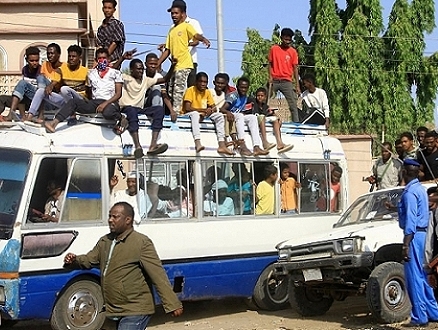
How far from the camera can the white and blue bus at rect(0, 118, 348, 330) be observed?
29.6 ft

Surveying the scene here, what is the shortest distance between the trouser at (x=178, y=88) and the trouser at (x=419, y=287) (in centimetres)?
404

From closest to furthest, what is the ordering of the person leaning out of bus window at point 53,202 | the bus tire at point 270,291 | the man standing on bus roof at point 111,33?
the person leaning out of bus window at point 53,202 < the bus tire at point 270,291 < the man standing on bus roof at point 111,33

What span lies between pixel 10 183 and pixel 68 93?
57.0 inches

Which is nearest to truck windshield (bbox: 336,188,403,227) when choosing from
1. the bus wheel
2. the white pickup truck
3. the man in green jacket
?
the white pickup truck

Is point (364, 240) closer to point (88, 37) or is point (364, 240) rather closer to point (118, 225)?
point (118, 225)

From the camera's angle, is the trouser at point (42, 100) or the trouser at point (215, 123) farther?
the trouser at point (215, 123)

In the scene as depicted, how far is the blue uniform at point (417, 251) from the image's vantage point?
29.9ft

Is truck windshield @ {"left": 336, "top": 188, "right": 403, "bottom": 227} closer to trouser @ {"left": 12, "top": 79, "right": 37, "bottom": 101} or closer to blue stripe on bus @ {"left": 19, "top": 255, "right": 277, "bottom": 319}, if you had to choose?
blue stripe on bus @ {"left": 19, "top": 255, "right": 277, "bottom": 319}

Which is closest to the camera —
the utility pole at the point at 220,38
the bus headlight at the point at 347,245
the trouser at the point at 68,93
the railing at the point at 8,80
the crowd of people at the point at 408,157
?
the bus headlight at the point at 347,245

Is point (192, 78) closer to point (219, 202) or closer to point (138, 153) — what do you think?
point (219, 202)

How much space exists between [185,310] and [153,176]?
2.52m

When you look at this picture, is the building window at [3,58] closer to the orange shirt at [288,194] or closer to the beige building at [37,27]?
the beige building at [37,27]

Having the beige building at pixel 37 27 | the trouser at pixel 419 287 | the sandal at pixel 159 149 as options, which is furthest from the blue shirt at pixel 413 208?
the beige building at pixel 37 27

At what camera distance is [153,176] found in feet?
34.0
